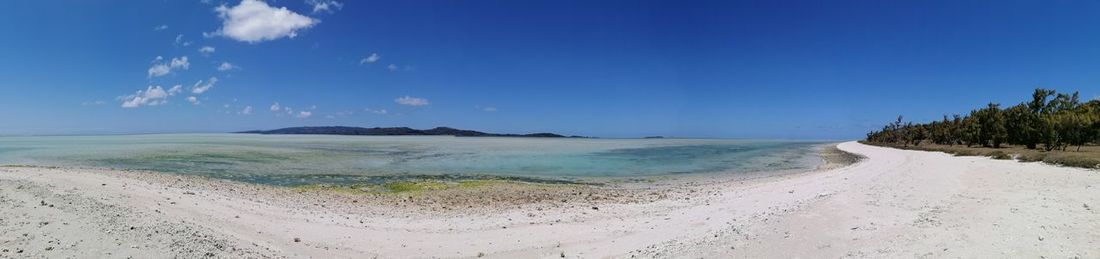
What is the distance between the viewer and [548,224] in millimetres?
11758

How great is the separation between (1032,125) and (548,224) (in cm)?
5517

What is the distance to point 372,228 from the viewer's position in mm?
11328

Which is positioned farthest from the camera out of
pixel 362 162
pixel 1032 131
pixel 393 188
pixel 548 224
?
pixel 1032 131

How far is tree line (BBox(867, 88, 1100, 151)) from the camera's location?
39875mm

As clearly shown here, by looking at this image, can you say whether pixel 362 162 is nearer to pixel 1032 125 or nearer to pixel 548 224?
pixel 548 224

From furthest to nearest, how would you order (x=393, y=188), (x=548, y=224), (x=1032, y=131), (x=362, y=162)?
1. (x=1032, y=131)
2. (x=362, y=162)
3. (x=393, y=188)
4. (x=548, y=224)

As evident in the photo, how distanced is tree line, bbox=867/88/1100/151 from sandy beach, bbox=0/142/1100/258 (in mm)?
32434

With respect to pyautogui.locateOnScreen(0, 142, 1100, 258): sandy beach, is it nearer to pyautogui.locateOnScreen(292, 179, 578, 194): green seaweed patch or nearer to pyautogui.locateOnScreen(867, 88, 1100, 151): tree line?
pyautogui.locateOnScreen(292, 179, 578, 194): green seaweed patch

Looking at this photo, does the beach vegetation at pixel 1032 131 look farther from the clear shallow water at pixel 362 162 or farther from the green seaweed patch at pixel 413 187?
the green seaweed patch at pixel 413 187

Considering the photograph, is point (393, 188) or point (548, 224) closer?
point (548, 224)

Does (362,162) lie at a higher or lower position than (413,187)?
higher

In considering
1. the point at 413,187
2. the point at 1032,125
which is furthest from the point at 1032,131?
the point at 413,187

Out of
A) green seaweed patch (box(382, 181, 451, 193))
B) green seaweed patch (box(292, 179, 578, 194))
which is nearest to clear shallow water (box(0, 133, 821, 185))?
green seaweed patch (box(292, 179, 578, 194))

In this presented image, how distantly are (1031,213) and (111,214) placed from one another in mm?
17512
